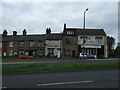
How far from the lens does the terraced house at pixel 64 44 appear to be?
5838cm

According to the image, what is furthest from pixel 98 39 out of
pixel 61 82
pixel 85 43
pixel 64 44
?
pixel 61 82

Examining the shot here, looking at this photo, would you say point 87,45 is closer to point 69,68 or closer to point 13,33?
point 13,33

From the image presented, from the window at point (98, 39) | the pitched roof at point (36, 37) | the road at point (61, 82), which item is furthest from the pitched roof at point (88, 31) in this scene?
the road at point (61, 82)

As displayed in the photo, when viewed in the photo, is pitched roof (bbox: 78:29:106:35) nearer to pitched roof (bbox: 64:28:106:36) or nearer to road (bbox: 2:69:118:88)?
pitched roof (bbox: 64:28:106:36)

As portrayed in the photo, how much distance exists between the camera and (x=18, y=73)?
15125 mm

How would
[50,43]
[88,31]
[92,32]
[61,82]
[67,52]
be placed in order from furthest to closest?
[88,31], [92,32], [50,43], [67,52], [61,82]

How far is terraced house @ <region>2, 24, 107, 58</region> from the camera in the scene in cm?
5838

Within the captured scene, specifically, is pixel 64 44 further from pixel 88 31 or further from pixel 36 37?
pixel 36 37

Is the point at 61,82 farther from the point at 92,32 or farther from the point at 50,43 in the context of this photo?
the point at 92,32

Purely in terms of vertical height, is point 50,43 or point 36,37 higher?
point 36,37

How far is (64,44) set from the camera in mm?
58938

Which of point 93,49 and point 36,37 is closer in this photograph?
point 93,49

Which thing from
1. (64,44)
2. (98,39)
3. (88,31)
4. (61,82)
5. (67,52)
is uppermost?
(88,31)

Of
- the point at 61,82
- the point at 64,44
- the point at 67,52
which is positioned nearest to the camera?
the point at 61,82
